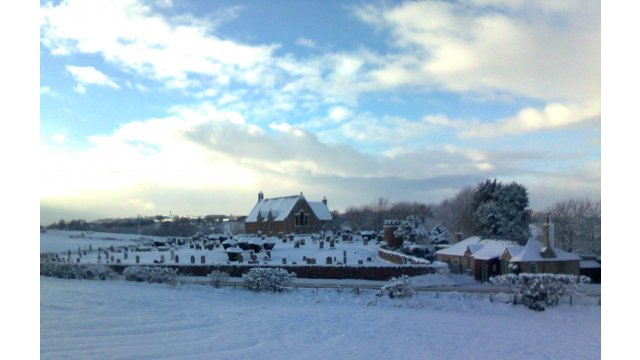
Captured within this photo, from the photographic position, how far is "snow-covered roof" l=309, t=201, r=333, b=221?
480 inches

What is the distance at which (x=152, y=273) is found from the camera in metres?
14.0

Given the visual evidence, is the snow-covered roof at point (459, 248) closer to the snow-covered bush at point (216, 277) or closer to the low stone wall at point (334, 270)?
the low stone wall at point (334, 270)

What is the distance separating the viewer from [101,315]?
9.73 m

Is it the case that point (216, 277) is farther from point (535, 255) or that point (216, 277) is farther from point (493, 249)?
point (535, 255)

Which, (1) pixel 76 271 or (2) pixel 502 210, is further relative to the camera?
(2) pixel 502 210

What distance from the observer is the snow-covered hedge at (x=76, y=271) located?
1147 cm

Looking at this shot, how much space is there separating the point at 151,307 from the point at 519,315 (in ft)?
27.0

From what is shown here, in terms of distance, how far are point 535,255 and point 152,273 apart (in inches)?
413

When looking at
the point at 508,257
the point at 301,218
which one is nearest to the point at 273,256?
the point at 301,218

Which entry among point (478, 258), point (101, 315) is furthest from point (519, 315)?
point (101, 315)

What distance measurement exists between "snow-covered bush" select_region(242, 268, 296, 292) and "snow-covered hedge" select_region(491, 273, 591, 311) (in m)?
5.83

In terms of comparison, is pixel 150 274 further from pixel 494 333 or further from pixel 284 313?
pixel 494 333

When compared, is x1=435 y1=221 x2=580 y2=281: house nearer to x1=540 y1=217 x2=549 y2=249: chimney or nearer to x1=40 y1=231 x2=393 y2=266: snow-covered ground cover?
x1=540 y1=217 x2=549 y2=249: chimney

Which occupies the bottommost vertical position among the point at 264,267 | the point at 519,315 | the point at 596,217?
the point at 519,315
